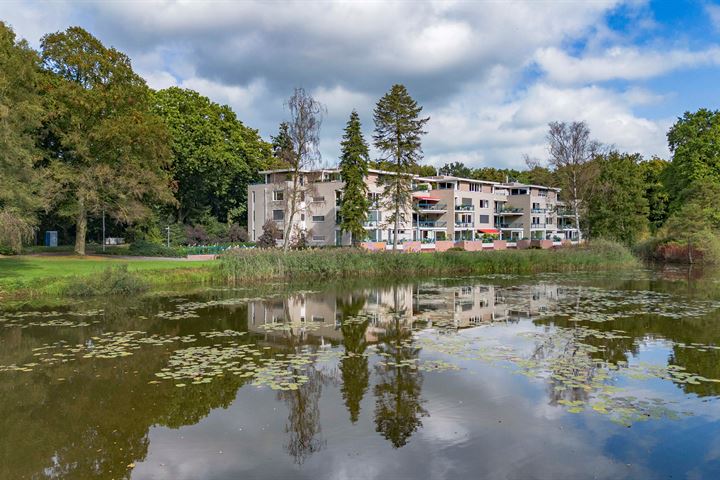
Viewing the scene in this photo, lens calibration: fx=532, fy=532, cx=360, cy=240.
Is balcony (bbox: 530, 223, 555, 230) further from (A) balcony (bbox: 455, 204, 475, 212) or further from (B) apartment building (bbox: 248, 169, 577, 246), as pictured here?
(A) balcony (bbox: 455, 204, 475, 212)

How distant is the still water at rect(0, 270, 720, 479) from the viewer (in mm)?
7781

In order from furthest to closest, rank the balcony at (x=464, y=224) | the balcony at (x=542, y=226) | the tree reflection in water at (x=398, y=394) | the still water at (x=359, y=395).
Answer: the balcony at (x=542, y=226) < the balcony at (x=464, y=224) < the tree reflection in water at (x=398, y=394) < the still water at (x=359, y=395)

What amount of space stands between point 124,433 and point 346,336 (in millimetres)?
8547

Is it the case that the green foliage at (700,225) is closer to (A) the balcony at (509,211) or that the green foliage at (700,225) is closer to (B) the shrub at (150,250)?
(A) the balcony at (509,211)

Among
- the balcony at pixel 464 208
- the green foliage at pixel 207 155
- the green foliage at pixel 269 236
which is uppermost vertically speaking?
the green foliage at pixel 207 155

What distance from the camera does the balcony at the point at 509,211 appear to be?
267 feet

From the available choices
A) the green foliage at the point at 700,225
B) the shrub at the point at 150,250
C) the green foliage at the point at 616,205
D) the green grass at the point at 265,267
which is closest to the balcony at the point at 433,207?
the green foliage at the point at 616,205

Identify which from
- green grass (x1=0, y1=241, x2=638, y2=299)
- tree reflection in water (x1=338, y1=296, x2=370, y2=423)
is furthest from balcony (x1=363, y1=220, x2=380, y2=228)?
tree reflection in water (x1=338, y1=296, x2=370, y2=423)

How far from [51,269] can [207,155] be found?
92.6 ft

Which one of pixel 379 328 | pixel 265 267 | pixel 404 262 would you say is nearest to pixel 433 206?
pixel 404 262

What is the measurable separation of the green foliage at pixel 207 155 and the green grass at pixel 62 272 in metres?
20.4

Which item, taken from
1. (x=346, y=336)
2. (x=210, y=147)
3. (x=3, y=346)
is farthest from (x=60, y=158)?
(x=346, y=336)

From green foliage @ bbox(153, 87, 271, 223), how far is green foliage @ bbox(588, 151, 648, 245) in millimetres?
39909

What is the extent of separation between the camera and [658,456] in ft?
25.7
